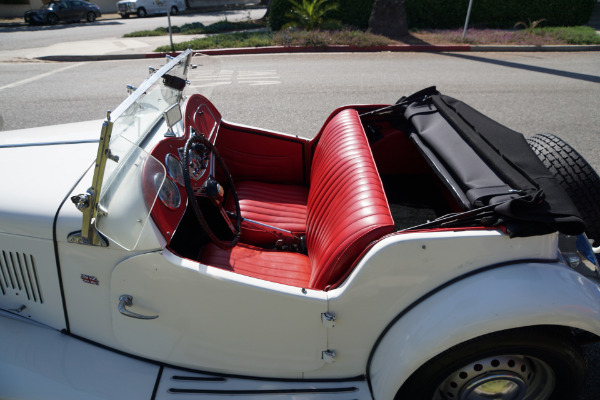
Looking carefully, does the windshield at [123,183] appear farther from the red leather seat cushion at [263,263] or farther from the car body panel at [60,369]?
the red leather seat cushion at [263,263]

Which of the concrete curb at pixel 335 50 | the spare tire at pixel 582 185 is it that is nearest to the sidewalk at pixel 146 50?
the concrete curb at pixel 335 50

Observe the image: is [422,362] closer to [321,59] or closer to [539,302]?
[539,302]

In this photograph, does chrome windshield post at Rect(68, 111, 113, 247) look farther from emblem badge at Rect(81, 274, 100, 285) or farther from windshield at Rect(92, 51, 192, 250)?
emblem badge at Rect(81, 274, 100, 285)

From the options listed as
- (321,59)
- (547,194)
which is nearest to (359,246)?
(547,194)

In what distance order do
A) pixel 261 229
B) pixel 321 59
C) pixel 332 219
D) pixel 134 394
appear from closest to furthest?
1. pixel 134 394
2. pixel 332 219
3. pixel 261 229
4. pixel 321 59

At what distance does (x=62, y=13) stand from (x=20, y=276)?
2369 centimetres

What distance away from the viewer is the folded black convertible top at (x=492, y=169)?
157cm

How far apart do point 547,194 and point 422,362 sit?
84 centimetres

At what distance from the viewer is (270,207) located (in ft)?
9.47

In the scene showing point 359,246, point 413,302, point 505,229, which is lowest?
point 413,302

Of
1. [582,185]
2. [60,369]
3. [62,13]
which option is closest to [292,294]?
[60,369]

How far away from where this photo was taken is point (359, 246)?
1.76 metres

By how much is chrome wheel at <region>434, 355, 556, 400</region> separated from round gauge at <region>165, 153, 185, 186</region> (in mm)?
1527

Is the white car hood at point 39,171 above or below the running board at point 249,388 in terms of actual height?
above
